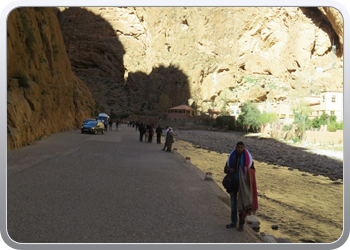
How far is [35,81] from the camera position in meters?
18.6

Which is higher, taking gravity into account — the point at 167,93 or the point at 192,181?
the point at 167,93

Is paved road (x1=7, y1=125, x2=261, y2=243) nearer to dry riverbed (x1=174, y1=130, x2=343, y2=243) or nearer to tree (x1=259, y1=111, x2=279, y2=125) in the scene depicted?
dry riverbed (x1=174, y1=130, x2=343, y2=243)

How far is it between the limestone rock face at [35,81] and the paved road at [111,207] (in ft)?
17.0

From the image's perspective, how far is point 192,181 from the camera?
27.3 ft

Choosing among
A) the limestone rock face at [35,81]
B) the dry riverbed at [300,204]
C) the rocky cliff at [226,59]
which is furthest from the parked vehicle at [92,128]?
the rocky cliff at [226,59]

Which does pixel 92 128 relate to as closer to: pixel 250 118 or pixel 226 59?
pixel 250 118

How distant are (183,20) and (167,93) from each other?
19.8 m

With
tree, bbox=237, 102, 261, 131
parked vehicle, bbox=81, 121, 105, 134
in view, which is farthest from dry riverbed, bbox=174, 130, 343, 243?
tree, bbox=237, 102, 261, 131

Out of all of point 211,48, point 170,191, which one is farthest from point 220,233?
point 211,48

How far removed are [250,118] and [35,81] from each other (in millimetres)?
39633

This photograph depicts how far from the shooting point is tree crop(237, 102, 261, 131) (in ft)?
164

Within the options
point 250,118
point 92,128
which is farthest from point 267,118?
point 92,128

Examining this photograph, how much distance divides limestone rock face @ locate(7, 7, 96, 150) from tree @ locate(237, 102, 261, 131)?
105 feet

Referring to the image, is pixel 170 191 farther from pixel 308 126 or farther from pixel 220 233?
pixel 308 126
